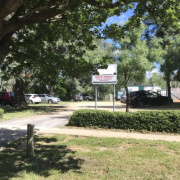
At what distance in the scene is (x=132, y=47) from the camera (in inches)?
508

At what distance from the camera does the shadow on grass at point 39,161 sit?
494cm

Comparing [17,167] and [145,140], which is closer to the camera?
[17,167]

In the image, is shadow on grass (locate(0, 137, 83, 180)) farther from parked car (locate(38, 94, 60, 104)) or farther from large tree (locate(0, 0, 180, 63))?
parked car (locate(38, 94, 60, 104))

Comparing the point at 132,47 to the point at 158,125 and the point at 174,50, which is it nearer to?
the point at 158,125

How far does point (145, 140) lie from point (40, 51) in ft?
13.8

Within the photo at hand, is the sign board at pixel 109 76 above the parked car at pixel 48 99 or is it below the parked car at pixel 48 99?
above

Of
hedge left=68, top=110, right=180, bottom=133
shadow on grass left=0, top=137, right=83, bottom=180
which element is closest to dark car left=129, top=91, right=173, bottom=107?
hedge left=68, top=110, right=180, bottom=133

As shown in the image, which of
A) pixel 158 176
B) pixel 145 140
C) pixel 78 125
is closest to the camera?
pixel 158 176

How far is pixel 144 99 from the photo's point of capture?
2352 centimetres

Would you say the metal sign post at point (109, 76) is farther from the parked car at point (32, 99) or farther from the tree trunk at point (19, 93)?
the parked car at point (32, 99)

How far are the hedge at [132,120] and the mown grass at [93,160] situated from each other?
5.82 ft

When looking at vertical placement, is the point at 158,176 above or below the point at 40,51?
below

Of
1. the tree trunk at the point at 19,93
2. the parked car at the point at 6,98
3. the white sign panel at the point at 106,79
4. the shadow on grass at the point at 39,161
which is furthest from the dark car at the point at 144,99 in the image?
the shadow on grass at the point at 39,161

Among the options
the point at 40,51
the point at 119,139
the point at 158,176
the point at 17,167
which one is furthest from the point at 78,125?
the point at 158,176
